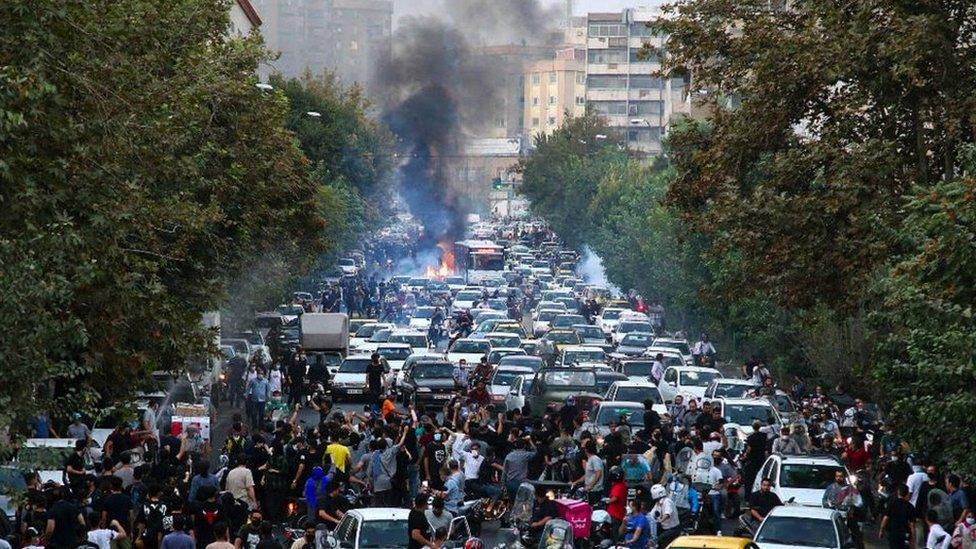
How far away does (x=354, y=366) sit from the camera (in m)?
47.8

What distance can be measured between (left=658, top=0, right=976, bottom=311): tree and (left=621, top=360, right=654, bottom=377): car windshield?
12869 mm

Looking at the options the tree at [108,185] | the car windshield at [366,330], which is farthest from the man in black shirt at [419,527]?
the car windshield at [366,330]

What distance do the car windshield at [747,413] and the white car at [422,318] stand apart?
30524 mm

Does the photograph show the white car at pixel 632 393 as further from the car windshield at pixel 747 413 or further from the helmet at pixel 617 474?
the helmet at pixel 617 474

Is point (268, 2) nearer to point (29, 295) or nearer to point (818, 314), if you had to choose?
point (818, 314)

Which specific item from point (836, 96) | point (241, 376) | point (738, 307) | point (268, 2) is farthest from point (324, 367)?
point (268, 2)

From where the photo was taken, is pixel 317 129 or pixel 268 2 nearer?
pixel 317 129

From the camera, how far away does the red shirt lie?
2500 centimetres

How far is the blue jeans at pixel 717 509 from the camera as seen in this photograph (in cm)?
2667

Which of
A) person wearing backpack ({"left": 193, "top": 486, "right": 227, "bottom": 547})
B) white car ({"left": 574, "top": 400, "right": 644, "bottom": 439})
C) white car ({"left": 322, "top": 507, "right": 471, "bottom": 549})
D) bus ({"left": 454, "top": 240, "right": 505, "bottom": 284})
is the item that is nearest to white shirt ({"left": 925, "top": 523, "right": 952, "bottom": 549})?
white car ({"left": 322, "top": 507, "right": 471, "bottom": 549})

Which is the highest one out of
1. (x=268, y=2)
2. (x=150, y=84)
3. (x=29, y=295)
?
(x=268, y=2)

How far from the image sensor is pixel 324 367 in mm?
→ 48094

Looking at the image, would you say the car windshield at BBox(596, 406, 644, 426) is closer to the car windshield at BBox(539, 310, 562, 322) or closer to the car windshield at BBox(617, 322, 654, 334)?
the car windshield at BBox(617, 322, 654, 334)

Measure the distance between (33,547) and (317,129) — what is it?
216 ft
